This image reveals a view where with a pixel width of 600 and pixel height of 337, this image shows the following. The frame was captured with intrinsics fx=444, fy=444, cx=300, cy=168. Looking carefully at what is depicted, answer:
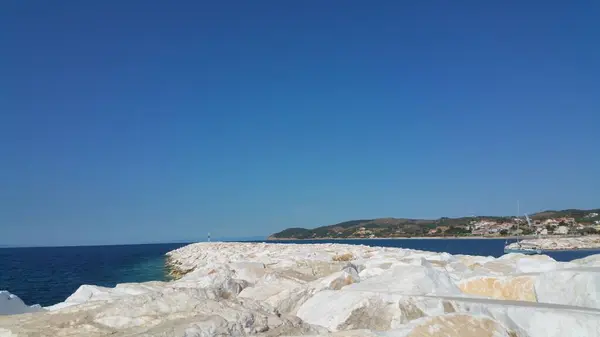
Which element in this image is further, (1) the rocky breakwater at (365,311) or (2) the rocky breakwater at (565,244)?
(2) the rocky breakwater at (565,244)

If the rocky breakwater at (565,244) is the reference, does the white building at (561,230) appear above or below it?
above

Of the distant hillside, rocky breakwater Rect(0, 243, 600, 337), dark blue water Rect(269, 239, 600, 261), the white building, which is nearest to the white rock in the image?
rocky breakwater Rect(0, 243, 600, 337)

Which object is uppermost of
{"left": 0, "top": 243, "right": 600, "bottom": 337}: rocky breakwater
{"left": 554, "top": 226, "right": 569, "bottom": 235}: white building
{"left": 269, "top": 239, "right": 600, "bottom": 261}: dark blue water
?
{"left": 0, "top": 243, "right": 600, "bottom": 337}: rocky breakwater

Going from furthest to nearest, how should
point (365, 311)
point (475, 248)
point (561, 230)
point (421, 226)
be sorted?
point (421, 226) → point (561, 230) → point (475, 248) → point (365, 311)

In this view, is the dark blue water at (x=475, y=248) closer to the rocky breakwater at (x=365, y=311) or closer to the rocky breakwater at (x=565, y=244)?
the rocky breakwater at (x=565, y=244)

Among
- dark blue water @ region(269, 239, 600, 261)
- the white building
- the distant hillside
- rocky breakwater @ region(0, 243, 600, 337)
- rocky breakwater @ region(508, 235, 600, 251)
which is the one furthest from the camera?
the distant hillside

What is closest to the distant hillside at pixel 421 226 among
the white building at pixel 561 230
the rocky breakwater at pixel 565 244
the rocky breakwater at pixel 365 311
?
the white building at pixel 561 230

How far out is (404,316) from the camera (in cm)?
876

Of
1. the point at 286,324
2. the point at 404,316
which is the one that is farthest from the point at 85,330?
Result: the point at 404,316

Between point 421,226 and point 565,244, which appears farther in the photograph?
point 421,226

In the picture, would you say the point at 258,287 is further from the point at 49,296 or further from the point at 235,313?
the point at 49,296

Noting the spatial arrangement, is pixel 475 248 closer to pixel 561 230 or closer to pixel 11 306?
pixel 561 230

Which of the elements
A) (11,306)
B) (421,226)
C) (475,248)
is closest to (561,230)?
(475,248)

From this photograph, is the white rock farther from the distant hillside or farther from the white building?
the distant hillside
